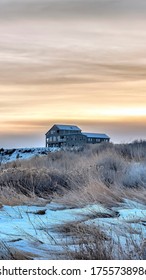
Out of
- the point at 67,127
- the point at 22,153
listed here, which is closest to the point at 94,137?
the point at 67,127

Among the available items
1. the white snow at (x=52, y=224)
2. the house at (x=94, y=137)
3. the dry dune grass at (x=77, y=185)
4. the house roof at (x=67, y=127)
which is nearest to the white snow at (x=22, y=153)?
the house at (x=94, y=137)

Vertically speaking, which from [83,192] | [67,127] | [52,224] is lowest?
[52,224]

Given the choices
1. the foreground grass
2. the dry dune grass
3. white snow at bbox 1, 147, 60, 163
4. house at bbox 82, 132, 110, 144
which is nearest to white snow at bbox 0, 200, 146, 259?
the foreground grass

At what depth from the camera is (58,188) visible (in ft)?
37.9

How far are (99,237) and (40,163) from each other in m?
16.4

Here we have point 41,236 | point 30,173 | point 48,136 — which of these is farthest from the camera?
point 48,136

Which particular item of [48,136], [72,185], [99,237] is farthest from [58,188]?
[48,136]

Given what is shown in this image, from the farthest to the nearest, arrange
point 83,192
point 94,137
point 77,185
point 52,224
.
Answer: point 94,137, point 77,185, point 83,192, point 52,224

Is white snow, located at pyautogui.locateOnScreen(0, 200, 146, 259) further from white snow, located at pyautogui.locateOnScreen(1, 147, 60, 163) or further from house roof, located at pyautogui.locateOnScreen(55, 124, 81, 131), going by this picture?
house roof, located at pyautogui.locateOnScreen(55, 124, 81, 131)

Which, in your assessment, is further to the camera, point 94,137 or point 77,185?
point 94,137

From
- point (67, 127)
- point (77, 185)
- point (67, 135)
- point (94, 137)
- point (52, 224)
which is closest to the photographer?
point (52, 224)

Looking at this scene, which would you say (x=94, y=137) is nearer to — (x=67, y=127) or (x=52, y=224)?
(x=67, y=127)
